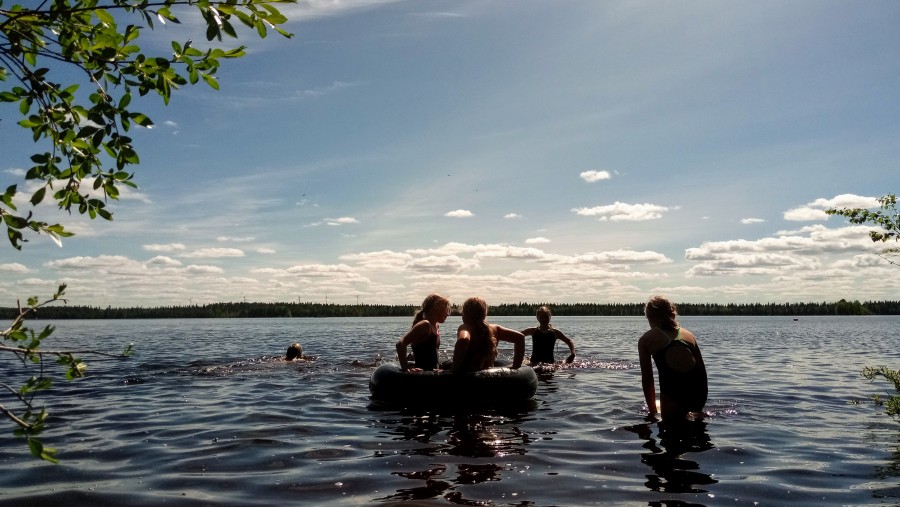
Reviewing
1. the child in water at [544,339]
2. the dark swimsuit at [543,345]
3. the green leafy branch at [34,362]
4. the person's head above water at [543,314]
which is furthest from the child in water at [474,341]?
the green leafy branch at [34,362]

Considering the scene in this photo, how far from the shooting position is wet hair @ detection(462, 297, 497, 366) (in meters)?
10.2

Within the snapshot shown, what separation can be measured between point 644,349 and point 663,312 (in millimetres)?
558

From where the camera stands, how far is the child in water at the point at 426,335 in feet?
Answer: 34.5

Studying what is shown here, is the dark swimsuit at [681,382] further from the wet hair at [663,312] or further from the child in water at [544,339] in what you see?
the child in water at [544,339]

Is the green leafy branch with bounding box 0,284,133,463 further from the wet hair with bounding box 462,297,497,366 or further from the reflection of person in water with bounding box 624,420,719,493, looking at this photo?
the wet hair with bounding box 462,297,497,366

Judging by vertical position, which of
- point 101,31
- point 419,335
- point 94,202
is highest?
point 101,31

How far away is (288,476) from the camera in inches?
240

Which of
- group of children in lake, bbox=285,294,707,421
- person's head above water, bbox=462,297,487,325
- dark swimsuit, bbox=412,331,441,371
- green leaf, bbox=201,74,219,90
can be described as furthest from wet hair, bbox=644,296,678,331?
green leaf, bbox=201,74,219,90

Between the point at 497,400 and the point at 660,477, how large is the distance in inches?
165

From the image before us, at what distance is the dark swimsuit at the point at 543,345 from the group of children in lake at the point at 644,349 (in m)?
0.66

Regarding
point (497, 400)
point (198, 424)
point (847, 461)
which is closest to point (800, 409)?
point (847, 461)

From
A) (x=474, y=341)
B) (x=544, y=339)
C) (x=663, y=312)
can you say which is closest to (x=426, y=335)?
(x=474, y=341)

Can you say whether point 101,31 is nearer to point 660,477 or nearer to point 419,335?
point 660,477

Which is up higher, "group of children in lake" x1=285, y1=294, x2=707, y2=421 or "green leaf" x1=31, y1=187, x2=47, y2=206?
"green leaf" x1=31, y1=187, x2=47, y2=206
